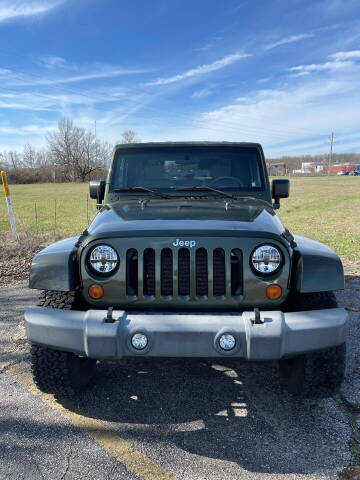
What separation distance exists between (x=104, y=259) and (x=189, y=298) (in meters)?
→ 0.58

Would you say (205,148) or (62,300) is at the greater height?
(205,148)

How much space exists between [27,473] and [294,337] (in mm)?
1601

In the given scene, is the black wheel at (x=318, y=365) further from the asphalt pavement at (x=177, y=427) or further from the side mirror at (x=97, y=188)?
the side mirror at (x=97, y=188)

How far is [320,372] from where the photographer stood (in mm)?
Result: 2510

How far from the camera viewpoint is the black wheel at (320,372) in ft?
8.12

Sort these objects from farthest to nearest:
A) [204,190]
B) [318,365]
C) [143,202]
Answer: [204,190] → [143,202] → [318,365]

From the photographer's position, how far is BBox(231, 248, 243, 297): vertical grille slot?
239 centimetres

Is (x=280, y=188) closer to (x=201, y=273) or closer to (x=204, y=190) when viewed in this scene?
(x=204, y=190)

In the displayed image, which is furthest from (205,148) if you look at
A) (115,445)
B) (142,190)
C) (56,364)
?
(115,445)

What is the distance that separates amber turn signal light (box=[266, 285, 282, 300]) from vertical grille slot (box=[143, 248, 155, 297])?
0.70 m

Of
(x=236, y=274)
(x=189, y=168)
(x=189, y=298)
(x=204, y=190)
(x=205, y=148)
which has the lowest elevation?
(x=189, y=298)

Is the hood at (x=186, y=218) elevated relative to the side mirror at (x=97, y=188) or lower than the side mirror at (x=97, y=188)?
lower

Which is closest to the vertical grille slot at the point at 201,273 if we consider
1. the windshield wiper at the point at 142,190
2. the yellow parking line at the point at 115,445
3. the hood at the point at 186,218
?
the hood at the point at 186,218

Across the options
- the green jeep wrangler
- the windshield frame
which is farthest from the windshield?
the green jeep wrangler
